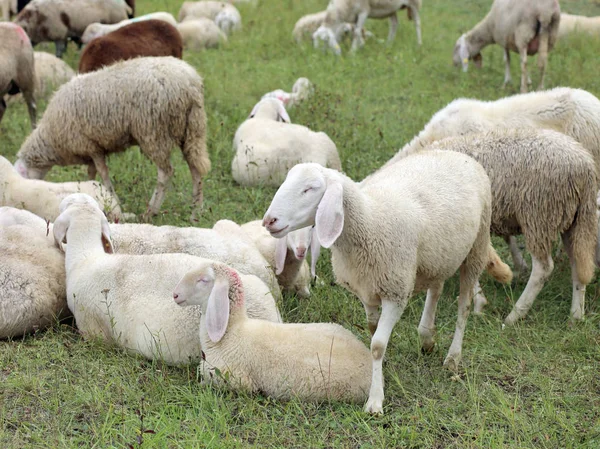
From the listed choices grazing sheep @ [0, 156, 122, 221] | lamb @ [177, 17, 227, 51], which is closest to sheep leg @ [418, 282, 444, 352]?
grazing sheep @ [0, 156, 122, 221]

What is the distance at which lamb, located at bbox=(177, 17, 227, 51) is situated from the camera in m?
12.5

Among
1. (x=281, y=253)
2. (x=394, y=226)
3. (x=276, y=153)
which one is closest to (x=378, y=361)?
(x=394, y=226)

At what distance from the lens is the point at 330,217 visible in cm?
343

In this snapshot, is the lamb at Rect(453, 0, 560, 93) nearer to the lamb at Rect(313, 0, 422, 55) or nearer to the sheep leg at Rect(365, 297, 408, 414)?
the lamb at Rect(313, 0, 422, 55)

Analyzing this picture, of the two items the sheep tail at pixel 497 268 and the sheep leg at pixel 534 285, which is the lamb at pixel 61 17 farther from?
the sheep leg at pixel 534 285

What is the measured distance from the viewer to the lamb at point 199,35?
12516 millimetres

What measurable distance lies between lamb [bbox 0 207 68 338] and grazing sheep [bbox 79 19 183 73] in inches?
145

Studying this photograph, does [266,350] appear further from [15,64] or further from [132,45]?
[132,45]

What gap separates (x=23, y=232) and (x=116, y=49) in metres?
4.16

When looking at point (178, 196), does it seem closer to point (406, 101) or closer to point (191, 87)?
Answer: point (191, 87)

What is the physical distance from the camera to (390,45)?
1236 cm

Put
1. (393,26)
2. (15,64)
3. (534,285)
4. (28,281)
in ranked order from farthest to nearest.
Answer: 1. (393,26)
2. (15,64)
3. (534,285)
4. (28,281)

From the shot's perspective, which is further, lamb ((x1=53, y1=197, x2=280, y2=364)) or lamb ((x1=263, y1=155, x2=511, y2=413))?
lamb ((x1=53, y1=197, x2=280, y2=364))

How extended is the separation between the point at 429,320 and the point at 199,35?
361 inches
